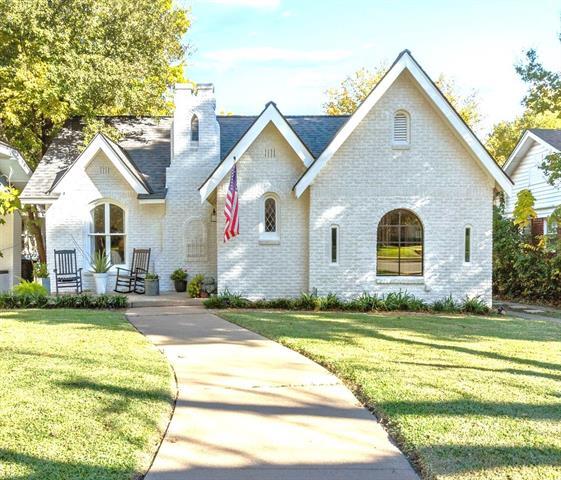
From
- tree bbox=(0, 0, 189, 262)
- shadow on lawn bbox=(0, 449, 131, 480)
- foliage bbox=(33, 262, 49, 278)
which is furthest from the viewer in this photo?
tree bbox=(0, 0, 189, 262)

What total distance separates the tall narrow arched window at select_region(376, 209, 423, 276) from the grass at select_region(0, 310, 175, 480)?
306 inches

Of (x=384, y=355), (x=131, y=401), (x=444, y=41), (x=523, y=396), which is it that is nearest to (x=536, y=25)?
(x=444, y=41)

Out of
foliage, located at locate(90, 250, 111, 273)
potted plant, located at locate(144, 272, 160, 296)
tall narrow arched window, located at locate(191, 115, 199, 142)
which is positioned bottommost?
potted plant, located at locate(144, 272, 160, 296)

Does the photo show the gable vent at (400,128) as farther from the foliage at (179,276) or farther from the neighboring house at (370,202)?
the foliage at (179,276)

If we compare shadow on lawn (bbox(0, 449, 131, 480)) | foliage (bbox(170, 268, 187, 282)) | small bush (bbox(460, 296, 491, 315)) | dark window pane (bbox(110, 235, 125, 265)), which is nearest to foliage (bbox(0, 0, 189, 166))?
dark window pane (bbox(110, 235, 125, 265))

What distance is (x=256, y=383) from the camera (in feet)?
19.7

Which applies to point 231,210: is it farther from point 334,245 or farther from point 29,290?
point 29,290

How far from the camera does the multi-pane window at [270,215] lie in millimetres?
14539

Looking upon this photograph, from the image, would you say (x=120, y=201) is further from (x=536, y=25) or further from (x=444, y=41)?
(x=536, y=25)

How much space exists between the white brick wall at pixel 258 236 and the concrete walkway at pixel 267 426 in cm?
668

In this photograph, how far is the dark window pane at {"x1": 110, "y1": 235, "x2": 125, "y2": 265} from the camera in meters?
16.4

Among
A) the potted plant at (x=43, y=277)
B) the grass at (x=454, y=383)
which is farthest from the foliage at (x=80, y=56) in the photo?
the grass at (x=454, y=383)

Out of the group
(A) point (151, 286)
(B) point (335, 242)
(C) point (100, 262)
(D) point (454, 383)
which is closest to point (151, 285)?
(A) point (151, 286)

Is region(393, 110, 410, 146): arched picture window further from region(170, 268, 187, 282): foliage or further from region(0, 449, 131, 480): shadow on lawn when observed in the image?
region(0, 449, 131, 480): shadow on lawn
